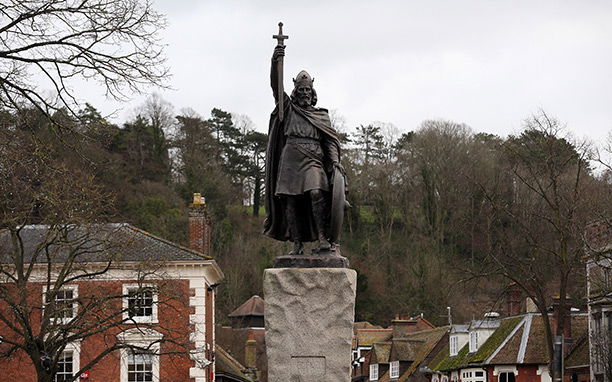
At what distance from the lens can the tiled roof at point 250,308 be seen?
3105 inches

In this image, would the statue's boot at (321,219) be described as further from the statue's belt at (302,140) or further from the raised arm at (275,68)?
the raised arm at (275,68)

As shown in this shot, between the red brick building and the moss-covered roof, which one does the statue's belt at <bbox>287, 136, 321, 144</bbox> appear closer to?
the red brick building

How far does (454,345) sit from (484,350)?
14.4 ft

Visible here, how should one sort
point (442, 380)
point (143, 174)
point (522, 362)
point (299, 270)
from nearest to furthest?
1. point (299, 270)
2. point (522, 362)
3. point (442, 380)
4. point (143, 174)

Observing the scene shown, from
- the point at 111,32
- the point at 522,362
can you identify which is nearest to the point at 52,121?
the point at 111,32

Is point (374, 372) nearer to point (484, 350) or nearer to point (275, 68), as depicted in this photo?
point (484, 350)

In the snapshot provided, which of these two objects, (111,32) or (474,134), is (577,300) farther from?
(474,134)

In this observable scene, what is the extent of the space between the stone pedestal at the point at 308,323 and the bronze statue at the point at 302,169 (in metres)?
0.51

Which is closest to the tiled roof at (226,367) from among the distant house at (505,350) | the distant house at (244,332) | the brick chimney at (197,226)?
the brick chimney at (197,226)

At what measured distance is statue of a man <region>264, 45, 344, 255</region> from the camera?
14039 millimetres

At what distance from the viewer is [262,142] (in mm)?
104188

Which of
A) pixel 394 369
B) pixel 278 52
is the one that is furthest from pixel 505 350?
pixel 278 52

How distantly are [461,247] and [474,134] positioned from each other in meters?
12.6

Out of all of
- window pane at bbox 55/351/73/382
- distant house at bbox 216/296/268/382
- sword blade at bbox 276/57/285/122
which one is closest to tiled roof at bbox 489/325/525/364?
window pane at bbox 55/351/73/382
